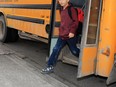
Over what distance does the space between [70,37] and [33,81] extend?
3.47 ft

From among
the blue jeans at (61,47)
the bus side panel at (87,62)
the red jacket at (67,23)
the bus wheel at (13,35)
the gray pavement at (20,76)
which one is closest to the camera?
the bus side panel at (87,62)

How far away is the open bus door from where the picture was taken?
4855 mm

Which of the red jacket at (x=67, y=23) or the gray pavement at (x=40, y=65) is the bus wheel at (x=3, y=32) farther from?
the red jacket at (x=67, y=23)

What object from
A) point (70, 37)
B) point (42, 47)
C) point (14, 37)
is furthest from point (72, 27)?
point (14, 37)

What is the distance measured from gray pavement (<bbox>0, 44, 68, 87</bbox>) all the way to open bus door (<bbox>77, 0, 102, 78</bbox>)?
1.83 ft

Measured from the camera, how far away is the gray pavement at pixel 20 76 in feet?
17.4

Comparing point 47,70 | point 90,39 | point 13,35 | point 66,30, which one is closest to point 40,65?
point 47,70

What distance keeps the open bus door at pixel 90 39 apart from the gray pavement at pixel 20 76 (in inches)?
22.0

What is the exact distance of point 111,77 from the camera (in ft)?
15.8

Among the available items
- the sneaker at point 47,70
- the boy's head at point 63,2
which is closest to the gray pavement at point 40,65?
the sneaker at point 47,70

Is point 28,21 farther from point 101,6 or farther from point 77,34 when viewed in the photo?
point 101,6

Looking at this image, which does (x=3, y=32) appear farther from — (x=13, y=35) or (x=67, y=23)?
(x=67, y=23)

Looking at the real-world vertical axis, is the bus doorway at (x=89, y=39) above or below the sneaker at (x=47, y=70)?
above

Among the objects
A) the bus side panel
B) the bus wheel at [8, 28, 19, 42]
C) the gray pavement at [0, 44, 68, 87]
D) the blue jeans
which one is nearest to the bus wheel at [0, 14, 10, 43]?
the bus wheel at [8, 28, 19, 42]
